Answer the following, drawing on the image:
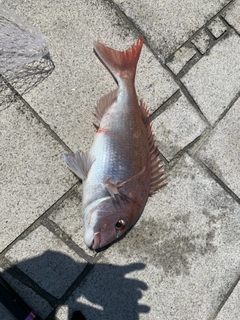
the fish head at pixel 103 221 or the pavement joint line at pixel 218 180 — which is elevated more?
the fish head at pixel 103 221

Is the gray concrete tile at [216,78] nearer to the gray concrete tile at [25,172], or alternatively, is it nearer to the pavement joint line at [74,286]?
the gray concrete tile at [25,172]

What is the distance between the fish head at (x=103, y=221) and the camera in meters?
2.62

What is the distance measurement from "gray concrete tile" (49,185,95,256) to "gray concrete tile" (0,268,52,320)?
50cm

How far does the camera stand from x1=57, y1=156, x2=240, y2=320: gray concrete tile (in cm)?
301

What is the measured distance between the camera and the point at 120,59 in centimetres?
302

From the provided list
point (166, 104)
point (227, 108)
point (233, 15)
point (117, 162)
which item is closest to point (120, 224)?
point (117, 162)

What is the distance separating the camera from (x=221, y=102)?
349cm

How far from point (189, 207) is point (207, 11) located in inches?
73.9

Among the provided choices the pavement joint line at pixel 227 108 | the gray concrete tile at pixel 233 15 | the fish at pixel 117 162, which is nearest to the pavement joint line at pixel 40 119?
the fish at pixel 117 162

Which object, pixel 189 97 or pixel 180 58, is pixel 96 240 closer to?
pixel 189 97

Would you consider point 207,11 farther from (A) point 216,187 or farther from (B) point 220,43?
(A) point 216,187

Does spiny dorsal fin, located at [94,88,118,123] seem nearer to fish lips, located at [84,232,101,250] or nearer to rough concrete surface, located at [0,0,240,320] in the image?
rough concrete surface, located at [0,0,240,320]

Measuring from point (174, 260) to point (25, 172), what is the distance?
4.74 ft

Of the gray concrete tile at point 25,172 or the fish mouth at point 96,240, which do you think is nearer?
the fish mouth at point 96,240
